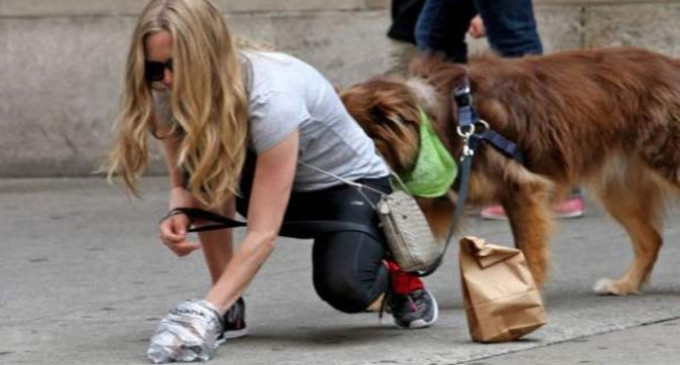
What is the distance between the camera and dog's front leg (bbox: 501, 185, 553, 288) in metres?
6.05

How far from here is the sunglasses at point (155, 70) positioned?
→ 522cm

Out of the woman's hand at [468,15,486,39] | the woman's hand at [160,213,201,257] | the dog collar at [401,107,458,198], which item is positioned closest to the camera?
the woman's hand at [160,213,201,257]

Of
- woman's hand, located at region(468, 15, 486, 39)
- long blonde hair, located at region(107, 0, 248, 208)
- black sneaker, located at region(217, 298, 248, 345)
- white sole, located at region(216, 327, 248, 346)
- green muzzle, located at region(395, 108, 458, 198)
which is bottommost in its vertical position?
white sole, located at region(216, 327, 248, 346)

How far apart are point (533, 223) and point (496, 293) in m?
0.71

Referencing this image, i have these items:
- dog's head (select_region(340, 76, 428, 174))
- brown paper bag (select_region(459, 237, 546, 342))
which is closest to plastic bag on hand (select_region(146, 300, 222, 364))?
brown paper bag (select_region(459, 237, 546, 342))

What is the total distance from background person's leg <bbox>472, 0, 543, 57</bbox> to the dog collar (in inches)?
66.6

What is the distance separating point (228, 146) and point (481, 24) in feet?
10.1

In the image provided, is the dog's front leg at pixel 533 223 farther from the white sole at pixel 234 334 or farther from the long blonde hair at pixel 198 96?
the long blonde hair at pixel 198 96

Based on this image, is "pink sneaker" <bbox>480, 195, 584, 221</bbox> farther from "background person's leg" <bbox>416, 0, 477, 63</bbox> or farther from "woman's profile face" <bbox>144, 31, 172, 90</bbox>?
"woman's profile face" <bbox>144, 31, 172, 90</bbox>

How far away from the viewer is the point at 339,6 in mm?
9594

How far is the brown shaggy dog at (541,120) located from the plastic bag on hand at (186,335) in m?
0.96

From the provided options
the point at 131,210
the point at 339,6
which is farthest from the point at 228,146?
the point at 339,6

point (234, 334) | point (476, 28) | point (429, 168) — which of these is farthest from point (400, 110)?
point (476, 28)

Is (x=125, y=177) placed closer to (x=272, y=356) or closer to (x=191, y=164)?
(x=191, y=164)
